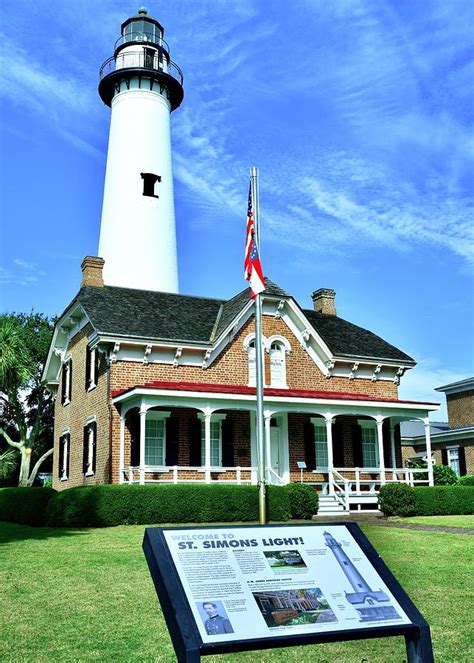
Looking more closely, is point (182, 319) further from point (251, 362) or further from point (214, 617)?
point (214, 617)

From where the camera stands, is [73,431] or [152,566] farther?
[73,431]

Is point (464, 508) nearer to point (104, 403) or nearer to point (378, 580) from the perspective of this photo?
point (104, 403)

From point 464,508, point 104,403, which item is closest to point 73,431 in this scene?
point 104,403

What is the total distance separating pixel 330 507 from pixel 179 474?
4.99 m

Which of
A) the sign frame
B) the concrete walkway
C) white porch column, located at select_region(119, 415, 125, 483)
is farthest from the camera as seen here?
white porch column, located at select_region(119, 415, 125, 483)

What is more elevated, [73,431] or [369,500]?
[73,431]

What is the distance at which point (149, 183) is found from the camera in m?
32.7

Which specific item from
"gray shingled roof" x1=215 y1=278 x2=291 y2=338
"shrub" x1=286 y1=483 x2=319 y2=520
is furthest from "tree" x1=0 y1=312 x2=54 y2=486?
"shrub" x1=286 y1=483 x2=319 y2=520

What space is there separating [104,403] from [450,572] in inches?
607

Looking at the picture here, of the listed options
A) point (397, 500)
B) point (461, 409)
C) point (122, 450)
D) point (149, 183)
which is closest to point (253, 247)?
point (397, 500)

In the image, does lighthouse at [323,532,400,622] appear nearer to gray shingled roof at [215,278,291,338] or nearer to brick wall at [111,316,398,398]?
brick wall at [111,316,398,398]

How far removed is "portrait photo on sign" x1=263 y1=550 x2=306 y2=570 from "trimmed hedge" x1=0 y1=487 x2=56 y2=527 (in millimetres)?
15735

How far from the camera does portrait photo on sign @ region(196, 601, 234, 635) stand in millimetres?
4281

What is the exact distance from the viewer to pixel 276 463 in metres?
25.6
